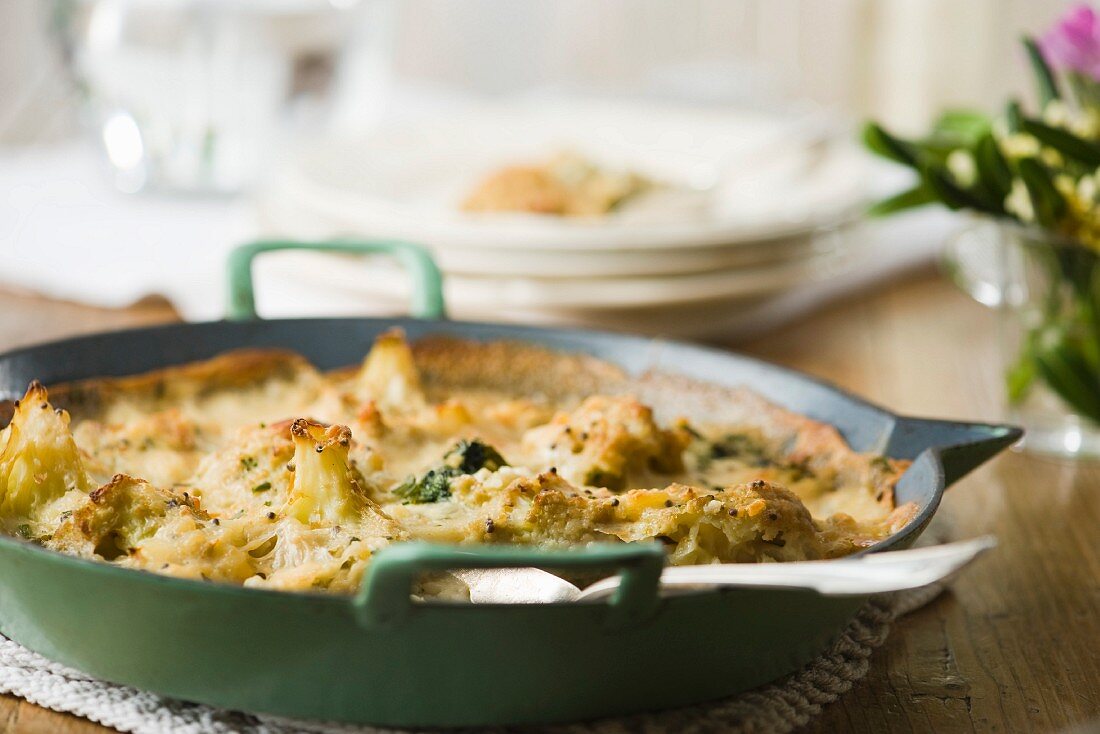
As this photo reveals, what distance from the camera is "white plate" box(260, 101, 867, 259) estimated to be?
2387mm

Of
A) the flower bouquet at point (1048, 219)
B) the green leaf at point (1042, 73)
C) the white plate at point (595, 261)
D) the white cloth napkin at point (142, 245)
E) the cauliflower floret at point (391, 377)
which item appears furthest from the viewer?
the white cloth napkin at point (142, 245)

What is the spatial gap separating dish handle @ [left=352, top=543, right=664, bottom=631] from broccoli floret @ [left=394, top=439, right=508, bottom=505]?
37 cm

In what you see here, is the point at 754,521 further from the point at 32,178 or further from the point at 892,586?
the point at 32,178

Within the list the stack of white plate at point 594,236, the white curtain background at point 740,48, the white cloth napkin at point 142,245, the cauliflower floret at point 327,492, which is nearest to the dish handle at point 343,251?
the stack of white plate at point 594,236

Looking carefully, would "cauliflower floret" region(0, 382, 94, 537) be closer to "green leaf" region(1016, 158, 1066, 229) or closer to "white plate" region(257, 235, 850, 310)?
"white plate" region(257, 235, 850, 310)

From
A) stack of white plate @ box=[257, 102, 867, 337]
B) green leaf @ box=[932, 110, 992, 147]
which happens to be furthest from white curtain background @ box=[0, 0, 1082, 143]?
green leaf @ box=[932, 110, 992, 147]

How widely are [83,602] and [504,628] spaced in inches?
14.2

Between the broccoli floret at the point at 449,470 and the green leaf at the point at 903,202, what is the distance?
1.06m

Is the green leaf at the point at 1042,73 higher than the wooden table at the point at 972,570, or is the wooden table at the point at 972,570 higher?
the green leaf at the point at 1042,73

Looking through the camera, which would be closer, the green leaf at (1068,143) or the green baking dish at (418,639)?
the green baking dish at (418,639)

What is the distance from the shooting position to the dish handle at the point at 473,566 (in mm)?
991

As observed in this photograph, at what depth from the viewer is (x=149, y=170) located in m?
3.41

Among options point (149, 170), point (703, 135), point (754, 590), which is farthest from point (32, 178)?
point (754, 590)

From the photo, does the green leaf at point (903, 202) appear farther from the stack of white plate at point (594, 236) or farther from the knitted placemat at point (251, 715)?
the knitted placemat at point (251, 715)
